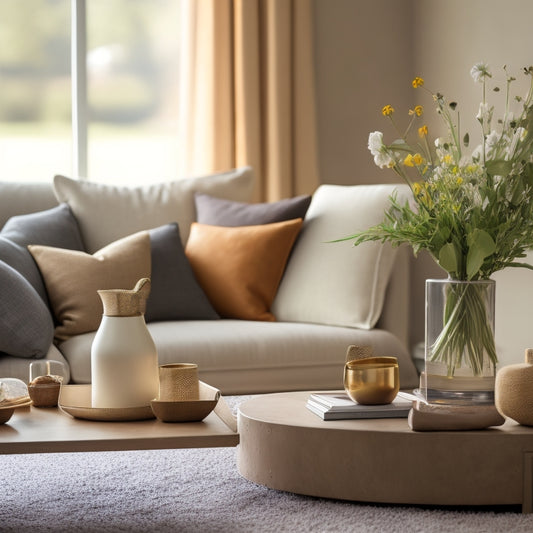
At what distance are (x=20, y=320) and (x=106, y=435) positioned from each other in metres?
1.28

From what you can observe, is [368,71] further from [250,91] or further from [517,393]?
[517,393]

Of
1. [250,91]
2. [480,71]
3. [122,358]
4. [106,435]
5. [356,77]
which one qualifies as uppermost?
[356,77]

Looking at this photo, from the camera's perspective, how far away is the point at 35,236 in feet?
11.6

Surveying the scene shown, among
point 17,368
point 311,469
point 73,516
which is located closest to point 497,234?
point 311,469

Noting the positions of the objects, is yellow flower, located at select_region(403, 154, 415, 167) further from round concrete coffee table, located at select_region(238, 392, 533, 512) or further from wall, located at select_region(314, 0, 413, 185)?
wall, located at select_region(314, 0, 413, 185)

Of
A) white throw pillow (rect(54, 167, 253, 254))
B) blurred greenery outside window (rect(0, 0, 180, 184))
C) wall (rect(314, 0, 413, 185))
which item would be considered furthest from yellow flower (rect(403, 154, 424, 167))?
blurred greenery outside window (rect(0, 0, 180, 184))

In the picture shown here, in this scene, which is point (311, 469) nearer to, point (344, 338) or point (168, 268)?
point (344, 338)

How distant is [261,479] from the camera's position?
2.07 meters

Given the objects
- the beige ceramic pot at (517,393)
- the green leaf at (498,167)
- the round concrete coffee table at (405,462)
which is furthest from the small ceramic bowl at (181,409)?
the green leaf at (498,167)

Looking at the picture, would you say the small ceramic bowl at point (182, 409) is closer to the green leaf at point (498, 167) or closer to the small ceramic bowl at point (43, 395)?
the small ceramic bowl at point (43, 395)

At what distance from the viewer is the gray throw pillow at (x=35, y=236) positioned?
329 cm

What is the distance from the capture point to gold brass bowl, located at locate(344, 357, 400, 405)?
2.01 meters

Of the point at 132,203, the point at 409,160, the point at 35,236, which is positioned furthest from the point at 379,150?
the point at 132,203

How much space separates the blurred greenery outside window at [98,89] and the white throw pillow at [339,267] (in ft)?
5.30
